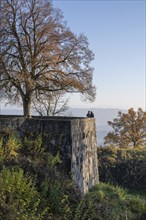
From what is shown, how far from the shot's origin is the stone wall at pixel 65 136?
42.5 feet

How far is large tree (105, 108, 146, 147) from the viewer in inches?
1426

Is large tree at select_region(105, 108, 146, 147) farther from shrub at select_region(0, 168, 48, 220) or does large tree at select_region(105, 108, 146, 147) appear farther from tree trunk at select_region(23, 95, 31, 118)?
shrub at select_region(0, 168, 48, 220)

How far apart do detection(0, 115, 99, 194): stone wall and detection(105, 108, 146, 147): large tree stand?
71.9 feet

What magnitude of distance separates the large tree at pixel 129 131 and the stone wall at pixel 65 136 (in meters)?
21.9

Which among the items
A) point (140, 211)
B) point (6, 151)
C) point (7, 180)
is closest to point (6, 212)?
point (7, 180)

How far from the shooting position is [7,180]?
27.1 feet

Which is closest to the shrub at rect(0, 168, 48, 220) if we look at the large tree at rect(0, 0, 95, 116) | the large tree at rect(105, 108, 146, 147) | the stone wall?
the stone wall

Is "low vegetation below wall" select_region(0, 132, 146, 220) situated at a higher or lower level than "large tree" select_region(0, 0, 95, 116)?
lower

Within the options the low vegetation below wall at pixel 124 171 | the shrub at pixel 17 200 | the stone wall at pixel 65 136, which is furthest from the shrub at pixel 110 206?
the low vegetation below wall at pixel 124 171

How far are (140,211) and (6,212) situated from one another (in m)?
7.32

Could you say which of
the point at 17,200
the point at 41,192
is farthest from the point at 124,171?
the point at 17,200

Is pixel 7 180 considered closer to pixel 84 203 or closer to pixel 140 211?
pixel 84 203

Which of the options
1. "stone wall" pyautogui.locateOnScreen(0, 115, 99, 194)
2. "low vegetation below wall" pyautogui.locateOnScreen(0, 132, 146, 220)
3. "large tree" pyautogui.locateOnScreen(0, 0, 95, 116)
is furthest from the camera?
"large tree" pyautogui.locateOnScreen(0, 0, 95, 116)

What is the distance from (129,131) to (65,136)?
951 inches
